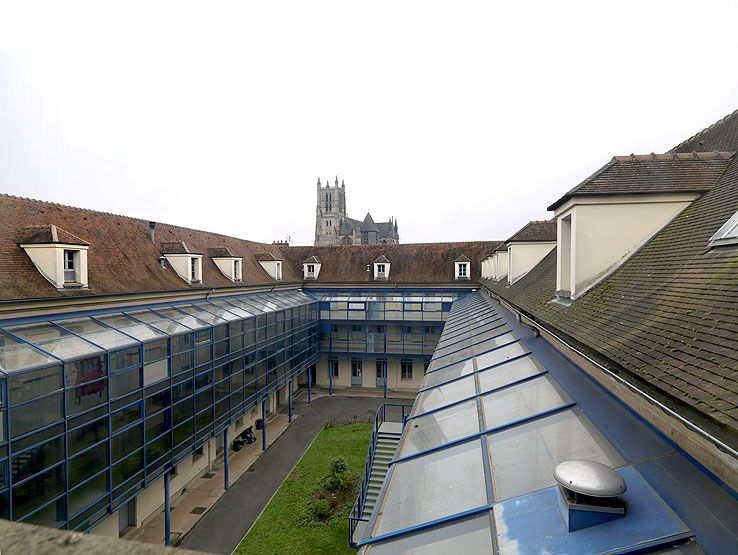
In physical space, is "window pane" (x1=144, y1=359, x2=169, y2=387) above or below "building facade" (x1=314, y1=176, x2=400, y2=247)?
below

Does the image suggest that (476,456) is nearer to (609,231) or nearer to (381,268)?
(609,231)

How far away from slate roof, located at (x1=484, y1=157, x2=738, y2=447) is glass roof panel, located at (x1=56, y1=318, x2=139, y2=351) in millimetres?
10873

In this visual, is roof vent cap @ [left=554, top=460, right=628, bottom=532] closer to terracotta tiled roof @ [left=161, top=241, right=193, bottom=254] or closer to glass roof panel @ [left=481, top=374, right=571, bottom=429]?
glass roof panel @ [left=481, top=374, right=571, bottom=429]

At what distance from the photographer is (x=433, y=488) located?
4.36m

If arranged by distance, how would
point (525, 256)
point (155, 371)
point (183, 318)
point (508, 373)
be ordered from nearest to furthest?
point (508, 373) < point (155, 371) < point (183, 318) < point (525, 256)

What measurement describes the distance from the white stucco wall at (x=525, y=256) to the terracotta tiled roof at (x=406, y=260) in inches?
606

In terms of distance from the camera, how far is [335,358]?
30891mm

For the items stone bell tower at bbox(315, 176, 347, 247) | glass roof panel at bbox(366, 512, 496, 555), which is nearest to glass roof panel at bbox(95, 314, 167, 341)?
glass roof panel at bbox(366, 512, 496, 555)

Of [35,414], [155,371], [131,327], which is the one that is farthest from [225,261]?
[35,414]

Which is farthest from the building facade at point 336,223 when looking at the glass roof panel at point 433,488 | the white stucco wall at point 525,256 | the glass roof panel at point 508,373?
the glass roof panel at point 433,488

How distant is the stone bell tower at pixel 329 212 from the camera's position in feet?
309

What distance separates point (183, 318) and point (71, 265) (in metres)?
4.51

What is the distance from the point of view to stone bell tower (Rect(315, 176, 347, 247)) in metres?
94.1

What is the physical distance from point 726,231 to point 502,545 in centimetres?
471
